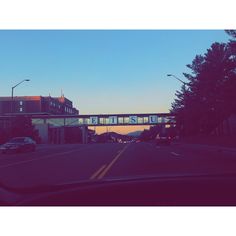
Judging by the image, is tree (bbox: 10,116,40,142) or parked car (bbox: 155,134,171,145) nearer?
parked car (bbox: 155,134,171,145)

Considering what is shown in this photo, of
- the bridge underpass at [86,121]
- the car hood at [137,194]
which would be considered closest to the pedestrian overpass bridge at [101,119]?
the bridge underpass at [86,121]

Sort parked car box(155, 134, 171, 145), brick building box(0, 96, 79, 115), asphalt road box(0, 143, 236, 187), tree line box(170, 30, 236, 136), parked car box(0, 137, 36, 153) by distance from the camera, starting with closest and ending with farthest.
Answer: asphalt road box(0, 143, 236, 187)
parked car box(0, 137, 36, 153)
tree line box(170, 30, 236, 136)
parked car box(155, 134, 171, 145)
brick building box(0, 96, 79, 115)

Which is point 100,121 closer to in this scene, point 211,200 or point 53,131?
point 53,131

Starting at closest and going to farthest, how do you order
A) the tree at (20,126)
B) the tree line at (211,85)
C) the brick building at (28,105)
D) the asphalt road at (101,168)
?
the asphalt road at (101,168) → the tree line at (211,85) → the tree at (20,126) → the brick building at (28,105)

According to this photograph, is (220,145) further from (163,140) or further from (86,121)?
(86,121)

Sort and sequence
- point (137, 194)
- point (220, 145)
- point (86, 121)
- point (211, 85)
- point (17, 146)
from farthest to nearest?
point (86, 121)
point (211, 85)
point (220, 145)
point (17, 146)
point (137, 194)

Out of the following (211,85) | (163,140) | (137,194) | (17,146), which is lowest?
(163,140)

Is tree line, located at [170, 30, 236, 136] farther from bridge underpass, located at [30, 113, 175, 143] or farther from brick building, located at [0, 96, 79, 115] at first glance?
brick building, located at [0, 96, 79, 115]

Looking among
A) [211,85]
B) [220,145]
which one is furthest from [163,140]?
[220,145]

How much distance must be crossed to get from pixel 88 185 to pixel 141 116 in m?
115

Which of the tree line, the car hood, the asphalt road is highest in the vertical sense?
the tree line

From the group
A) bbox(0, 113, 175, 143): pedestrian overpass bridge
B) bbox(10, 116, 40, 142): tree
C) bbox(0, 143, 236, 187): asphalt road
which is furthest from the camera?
bbox(0, 113, 175, 143): pedestrian overpass bridge

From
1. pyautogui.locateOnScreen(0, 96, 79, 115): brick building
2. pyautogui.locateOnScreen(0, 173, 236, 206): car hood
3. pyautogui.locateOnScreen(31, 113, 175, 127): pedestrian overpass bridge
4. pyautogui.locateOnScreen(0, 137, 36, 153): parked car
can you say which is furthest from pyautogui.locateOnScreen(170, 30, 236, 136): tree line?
pyautogui.locateOnScreen(0, 96, 79, 115): brick building

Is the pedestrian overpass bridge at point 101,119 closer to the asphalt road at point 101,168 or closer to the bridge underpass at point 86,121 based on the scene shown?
the bridge underpass at point 86,121
